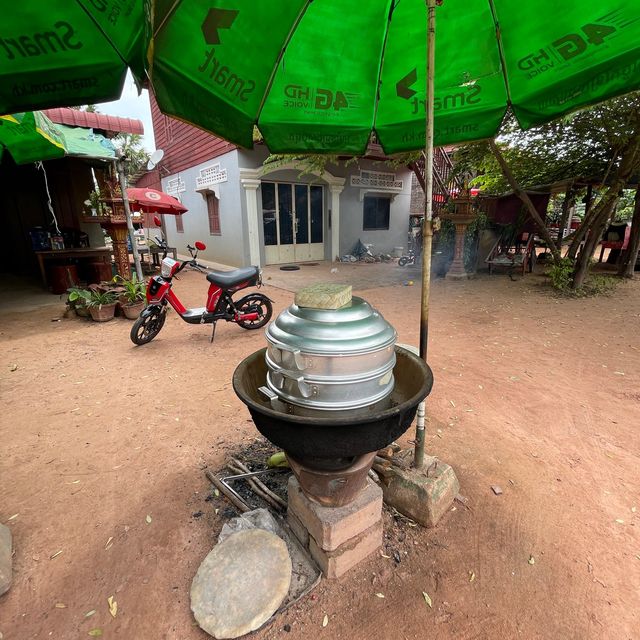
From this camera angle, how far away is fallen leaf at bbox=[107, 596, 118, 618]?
1.61 metres

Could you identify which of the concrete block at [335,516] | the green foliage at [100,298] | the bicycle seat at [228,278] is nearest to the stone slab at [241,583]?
the concrete block at [335,516]

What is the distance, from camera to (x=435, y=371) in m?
4.03

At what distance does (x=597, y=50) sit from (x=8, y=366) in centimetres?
624

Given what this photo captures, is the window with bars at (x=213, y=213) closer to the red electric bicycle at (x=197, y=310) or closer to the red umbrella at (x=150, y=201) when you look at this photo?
the red umbrella at (x=150, y=201)

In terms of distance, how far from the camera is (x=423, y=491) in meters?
1.99

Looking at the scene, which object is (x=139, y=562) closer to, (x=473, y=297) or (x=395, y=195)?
(x=473, y=297)

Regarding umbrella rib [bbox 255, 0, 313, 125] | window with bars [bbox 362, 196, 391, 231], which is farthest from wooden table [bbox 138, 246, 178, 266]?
umbrella rib [bbox 255, 0, 313, 125]

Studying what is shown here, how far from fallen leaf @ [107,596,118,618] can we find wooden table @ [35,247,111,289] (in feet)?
27.4

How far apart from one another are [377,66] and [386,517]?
9.91 ft

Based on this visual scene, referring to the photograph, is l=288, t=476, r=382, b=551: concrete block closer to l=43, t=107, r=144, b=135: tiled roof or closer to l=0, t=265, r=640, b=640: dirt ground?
l=0, t=265, r=640, b=640: dirt ground

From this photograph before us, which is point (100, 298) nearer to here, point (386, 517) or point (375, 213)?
point (386, 517)

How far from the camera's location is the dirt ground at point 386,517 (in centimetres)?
160

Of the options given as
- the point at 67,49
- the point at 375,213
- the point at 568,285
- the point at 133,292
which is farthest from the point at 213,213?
the point at 67,49

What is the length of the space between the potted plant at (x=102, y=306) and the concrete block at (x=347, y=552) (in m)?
5.60
